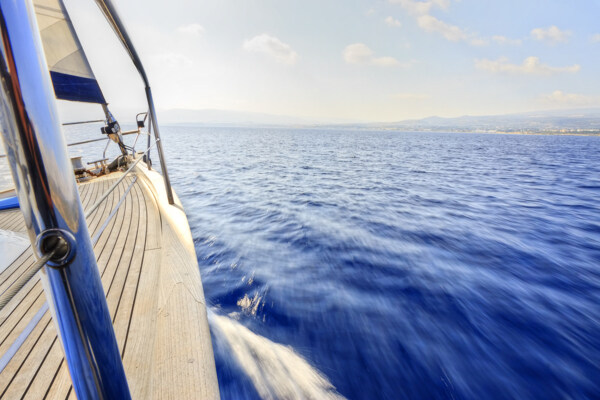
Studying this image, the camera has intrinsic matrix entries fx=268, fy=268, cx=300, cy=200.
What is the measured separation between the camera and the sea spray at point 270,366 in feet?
8.36

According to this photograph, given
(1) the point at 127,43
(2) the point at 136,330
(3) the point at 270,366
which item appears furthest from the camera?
(3) the point at 270,366

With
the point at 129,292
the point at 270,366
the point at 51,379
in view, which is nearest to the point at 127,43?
the point at 129,292

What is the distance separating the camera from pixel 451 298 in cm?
368

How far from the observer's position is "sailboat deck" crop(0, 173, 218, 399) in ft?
4.14

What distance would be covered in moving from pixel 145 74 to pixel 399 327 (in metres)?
4.16

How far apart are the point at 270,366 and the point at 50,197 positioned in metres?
2.95

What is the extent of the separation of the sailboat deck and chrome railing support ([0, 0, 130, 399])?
415 millimetres

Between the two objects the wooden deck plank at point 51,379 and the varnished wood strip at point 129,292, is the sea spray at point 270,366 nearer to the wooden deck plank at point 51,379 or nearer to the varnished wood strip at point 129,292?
the varnished wood strip at point 129,292

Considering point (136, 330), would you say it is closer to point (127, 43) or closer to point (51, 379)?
point (51, 379)

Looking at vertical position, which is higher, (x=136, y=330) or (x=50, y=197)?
(x=50, y=197)

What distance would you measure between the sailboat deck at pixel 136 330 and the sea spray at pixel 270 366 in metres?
1.39

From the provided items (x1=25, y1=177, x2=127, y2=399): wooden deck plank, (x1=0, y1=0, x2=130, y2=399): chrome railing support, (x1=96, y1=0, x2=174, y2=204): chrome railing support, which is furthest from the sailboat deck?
(x1=96, y1=0, x2=174, y2=204): chrome railing support

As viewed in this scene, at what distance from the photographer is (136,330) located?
1594 millimetres

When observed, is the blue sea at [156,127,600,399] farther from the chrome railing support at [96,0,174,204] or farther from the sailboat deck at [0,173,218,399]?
the chrome railing support at [96,0,174,204]
